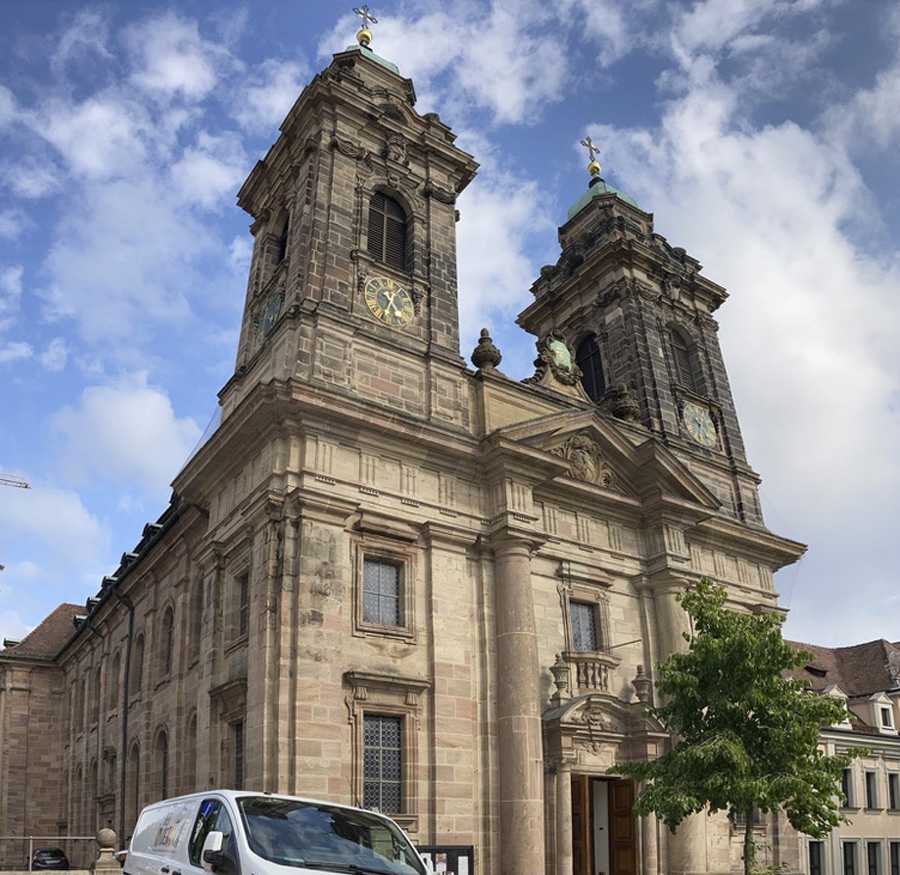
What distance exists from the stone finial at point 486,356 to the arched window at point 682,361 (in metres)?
9.06

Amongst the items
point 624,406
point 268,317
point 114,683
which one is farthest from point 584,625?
point 114,683

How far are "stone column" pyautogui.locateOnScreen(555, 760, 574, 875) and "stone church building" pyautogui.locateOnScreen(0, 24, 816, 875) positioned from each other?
→ 5 cm

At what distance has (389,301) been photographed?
907 inches

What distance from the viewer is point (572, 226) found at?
3575cm

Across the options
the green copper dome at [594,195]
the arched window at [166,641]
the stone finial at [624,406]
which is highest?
the green copper dome at [594,195]

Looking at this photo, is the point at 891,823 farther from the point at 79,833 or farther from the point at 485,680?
the point at 79,833

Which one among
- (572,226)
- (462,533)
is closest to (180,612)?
(462,533)

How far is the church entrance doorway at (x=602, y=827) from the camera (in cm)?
2067

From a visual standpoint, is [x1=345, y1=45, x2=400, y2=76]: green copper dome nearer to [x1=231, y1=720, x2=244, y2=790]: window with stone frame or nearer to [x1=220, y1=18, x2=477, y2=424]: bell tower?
[x1=220, y1=18, x2=477, y2=424]: bell tower

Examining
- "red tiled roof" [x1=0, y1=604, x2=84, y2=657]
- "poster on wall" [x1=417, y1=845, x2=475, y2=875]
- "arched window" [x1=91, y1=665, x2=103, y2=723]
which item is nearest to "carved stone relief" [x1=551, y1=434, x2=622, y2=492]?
"poster on wall" [x1=417, y1=845, x2=475, y2=875]

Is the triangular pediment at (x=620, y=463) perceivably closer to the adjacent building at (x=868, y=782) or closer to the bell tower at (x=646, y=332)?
the bell tower at (x=646, y=332)

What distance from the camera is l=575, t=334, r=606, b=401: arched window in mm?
31328

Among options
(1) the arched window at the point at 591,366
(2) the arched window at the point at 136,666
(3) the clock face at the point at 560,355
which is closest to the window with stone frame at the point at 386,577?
(3) the clock face at the point at 560,355

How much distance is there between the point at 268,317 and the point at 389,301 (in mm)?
3385
